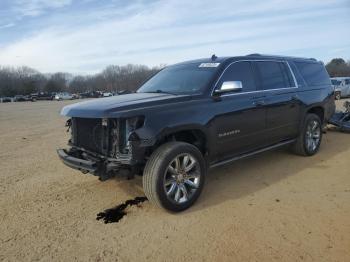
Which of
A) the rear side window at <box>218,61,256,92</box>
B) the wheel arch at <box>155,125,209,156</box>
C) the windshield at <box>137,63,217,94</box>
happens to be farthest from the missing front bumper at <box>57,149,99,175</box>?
the rear side window at <box>218,61,256,92</box>

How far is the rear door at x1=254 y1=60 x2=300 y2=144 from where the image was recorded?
5.93 meters

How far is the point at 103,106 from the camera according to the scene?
14.9 ft

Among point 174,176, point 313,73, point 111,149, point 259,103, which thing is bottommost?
point 174,176

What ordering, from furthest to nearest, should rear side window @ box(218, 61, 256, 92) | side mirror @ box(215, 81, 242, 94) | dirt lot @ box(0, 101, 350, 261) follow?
1. rear side window @ box(218, 61, 256, 92)
2. side mirror @ box(215, 81, 242, 94)
3. dirt lot @ box(0, 101, 350, 261)

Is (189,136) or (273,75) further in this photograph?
(273,75)

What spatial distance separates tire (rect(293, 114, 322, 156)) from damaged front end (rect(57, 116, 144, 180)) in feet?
12.0

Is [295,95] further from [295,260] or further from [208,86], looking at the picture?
[295,260]

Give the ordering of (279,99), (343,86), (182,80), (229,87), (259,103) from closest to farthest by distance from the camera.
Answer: (229,87), (182,80), (259,103), (279,99), (343,86)

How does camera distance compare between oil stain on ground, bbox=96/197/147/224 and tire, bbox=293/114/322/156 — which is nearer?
oil stain on ground, bbox=96/197/147/224

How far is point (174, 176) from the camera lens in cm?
454

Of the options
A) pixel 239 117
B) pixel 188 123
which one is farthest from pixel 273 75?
pixel 188 123

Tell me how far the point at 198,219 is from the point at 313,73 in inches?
178

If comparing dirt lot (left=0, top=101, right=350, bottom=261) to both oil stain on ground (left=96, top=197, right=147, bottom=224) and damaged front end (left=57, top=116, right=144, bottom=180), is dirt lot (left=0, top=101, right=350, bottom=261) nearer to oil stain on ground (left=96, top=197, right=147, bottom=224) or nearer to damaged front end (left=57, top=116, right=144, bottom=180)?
oil stain on ground (left=96, top=197, right=147, bottom=224)

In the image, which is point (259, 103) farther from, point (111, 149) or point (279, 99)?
point (111, 149)
